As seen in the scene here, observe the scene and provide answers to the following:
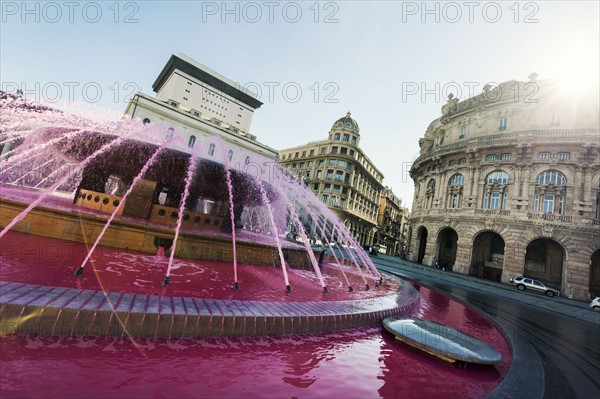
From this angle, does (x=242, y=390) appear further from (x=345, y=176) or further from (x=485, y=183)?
(x=345, y=176)

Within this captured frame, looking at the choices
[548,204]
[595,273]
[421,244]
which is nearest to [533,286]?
[595,273]

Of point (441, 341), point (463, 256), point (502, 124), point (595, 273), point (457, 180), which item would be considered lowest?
point (441, 341)

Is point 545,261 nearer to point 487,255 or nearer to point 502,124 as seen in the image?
point 487,255

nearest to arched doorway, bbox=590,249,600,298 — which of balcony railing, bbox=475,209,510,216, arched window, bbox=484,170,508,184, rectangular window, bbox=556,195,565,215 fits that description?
rectangular window, bbox=556,195,565,215

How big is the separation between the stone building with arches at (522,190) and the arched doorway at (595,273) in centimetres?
7

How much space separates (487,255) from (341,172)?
110 ft

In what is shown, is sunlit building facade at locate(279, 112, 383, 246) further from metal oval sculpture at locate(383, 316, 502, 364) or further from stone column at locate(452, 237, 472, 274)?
metal oval sculpture at locate(383, 316, 502, 364)

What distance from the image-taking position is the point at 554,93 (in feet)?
96.2

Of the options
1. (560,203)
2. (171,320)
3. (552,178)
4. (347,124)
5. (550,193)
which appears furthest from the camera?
(347,124)

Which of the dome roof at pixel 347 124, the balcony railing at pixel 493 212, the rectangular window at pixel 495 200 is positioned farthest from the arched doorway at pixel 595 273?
the dome roof at pixel 347 124

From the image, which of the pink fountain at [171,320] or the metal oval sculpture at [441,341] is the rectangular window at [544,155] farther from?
the metal oval sculpture at [441,341]

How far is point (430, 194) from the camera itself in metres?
Answer: 36.8

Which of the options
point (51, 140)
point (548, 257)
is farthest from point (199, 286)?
point (548, 257)

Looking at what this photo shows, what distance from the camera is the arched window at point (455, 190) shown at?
3206 cm
